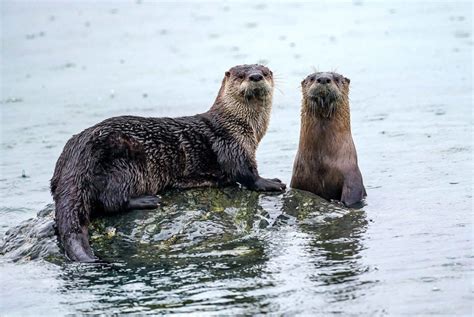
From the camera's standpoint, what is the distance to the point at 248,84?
7.20 m

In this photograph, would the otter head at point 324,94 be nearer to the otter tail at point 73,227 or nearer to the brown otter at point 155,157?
the brown otter at point 155,157

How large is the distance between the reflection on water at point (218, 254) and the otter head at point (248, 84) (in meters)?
0.76

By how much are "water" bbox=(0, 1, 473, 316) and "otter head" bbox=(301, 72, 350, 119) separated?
0.76 metres

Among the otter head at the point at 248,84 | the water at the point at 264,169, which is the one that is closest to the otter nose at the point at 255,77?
the otter head at the point at 248,84

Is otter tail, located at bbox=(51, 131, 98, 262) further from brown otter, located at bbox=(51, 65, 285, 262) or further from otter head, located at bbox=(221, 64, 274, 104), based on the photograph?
otter head, located at bbox=(221, 64, 274, 104)

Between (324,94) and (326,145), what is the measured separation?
385 millimetres

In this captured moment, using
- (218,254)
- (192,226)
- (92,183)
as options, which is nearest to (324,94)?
(192,226)

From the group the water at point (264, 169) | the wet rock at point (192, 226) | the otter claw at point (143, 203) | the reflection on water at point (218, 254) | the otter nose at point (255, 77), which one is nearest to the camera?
the reflection on water at point (218, 254)

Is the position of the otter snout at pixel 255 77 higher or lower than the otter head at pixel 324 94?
higher

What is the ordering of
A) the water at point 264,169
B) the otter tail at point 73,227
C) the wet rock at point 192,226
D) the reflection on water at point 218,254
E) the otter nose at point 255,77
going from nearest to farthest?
the reflection on water at point 218,254 → the water at point 264,169 → the otter tail at point 73,227 → the wet rock at point 192,226 → the otter nose at point 255,77

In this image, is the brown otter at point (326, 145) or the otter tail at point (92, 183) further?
the brown otter at point (326, 145)

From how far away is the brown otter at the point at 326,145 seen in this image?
292 inches

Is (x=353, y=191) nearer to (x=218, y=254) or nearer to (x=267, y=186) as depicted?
(x=267, y=186)

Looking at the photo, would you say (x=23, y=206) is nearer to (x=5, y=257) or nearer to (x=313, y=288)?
(x=5, y=257)
